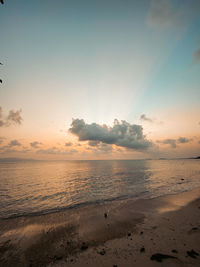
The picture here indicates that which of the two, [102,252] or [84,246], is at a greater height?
[102,252]

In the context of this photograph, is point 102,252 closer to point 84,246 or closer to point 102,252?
point 102,252

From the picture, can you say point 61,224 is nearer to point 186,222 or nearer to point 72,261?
point 72,261

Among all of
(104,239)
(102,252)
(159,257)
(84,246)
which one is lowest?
(104,239)

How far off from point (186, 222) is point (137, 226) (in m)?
5.26

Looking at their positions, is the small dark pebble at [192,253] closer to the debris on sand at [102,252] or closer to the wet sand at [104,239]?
the wet sand at [104,239]

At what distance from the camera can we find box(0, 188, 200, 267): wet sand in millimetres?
8211

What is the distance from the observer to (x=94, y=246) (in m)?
9.84

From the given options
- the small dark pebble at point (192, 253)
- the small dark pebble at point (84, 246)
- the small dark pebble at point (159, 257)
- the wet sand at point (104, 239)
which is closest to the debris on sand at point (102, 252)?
the wet sand at point (104, 239)

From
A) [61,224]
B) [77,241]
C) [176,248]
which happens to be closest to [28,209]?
[61,224]

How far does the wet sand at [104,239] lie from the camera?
8211 millimetres

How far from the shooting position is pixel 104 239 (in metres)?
10.8

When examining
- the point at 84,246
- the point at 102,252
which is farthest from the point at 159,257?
the point at 84,246

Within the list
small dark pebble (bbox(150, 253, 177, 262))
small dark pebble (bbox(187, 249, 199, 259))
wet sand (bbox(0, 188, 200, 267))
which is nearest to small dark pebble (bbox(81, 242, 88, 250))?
wet sand (bbox(0, 188, 200, 267))

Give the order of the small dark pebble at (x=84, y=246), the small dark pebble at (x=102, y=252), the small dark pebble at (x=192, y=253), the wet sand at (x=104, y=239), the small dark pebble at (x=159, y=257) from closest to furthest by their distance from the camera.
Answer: the small dark pebble at (x=159, y=257) < the small dark pebble at (x=192, y=253) < the wet sand at (x=104, y=239) < the small dark pebble at (x=102, y=252) < the small dark pebble at (x=84, y=246)
